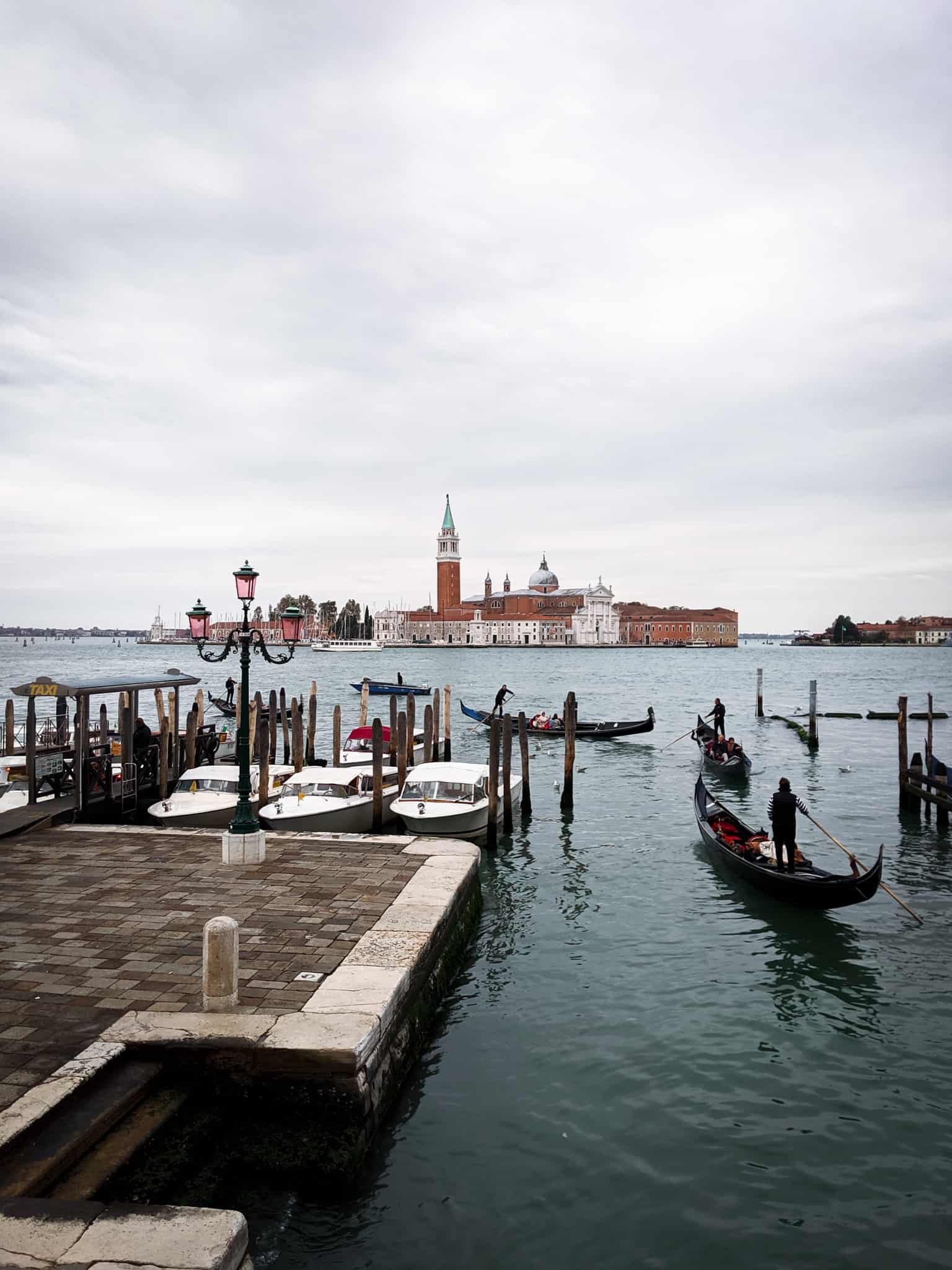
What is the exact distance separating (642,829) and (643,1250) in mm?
11745

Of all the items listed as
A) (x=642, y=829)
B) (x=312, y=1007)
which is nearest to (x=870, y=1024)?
(x=312, y=1007)

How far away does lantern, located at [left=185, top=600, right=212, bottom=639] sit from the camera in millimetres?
11148

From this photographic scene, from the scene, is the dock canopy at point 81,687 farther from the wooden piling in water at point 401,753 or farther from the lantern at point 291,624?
the wooden piling in water at point 401,753

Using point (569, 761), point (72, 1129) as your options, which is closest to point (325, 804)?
point (569, 761)

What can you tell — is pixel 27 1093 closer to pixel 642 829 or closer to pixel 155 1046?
pixel 155 1046

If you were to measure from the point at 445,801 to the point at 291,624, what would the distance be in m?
4.73

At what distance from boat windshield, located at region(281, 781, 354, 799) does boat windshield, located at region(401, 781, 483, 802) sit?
97cm

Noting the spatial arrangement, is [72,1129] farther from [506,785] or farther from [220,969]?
[506,785]

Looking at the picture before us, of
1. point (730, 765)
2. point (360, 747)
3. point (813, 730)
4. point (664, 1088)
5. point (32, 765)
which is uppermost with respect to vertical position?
point (32, 765)

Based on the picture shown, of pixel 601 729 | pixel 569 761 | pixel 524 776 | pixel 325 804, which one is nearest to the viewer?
pixel 325 804

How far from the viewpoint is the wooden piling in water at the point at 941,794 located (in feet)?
51.3

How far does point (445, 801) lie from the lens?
1481 centimetres

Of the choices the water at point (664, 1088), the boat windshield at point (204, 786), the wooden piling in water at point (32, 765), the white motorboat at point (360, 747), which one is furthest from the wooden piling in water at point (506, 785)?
the wooden piling in water at point (32, 765)

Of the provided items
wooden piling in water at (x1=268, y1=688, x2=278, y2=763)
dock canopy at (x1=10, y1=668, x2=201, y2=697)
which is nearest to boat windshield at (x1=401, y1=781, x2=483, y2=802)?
wooden piling in water at (x1=268, y1=688, x2=278, y2=763)
